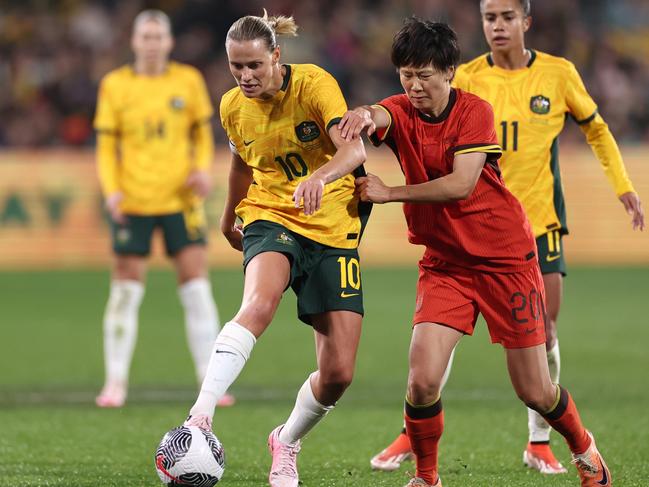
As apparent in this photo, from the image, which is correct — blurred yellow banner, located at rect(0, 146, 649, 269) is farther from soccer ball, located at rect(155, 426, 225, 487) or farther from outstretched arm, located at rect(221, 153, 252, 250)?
soccer ball, located at rect(155, 426, 225, 487)

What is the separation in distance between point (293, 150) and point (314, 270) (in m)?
0.54

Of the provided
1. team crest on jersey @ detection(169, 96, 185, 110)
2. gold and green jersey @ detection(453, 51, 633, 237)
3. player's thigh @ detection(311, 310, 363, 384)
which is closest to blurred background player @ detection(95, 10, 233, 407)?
team crest on jersey @ detection(169, 96, 185, 110)

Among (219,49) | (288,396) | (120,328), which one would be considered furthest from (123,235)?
(219,49)

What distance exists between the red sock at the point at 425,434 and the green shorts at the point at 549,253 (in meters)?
1.31

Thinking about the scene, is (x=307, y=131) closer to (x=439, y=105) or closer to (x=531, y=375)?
(x=439, y=105)

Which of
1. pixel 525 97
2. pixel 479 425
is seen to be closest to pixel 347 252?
pixel 525 97

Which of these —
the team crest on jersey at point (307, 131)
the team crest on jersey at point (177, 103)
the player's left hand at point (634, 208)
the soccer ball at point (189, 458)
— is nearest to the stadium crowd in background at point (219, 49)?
the team crest on jersey at point (177, 103)

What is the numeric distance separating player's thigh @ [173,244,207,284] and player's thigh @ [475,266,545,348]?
370cm

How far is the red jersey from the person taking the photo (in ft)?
16.7

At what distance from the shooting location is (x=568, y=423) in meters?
5.17

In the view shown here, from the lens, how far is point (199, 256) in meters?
8.55

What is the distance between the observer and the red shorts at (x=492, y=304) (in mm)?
5094

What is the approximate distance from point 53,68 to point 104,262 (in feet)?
12.4

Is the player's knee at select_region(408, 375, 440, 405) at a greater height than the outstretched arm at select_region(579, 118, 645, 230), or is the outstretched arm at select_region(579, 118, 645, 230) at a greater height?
the outstretched arm at select_region(579, 118, 645, 230)
